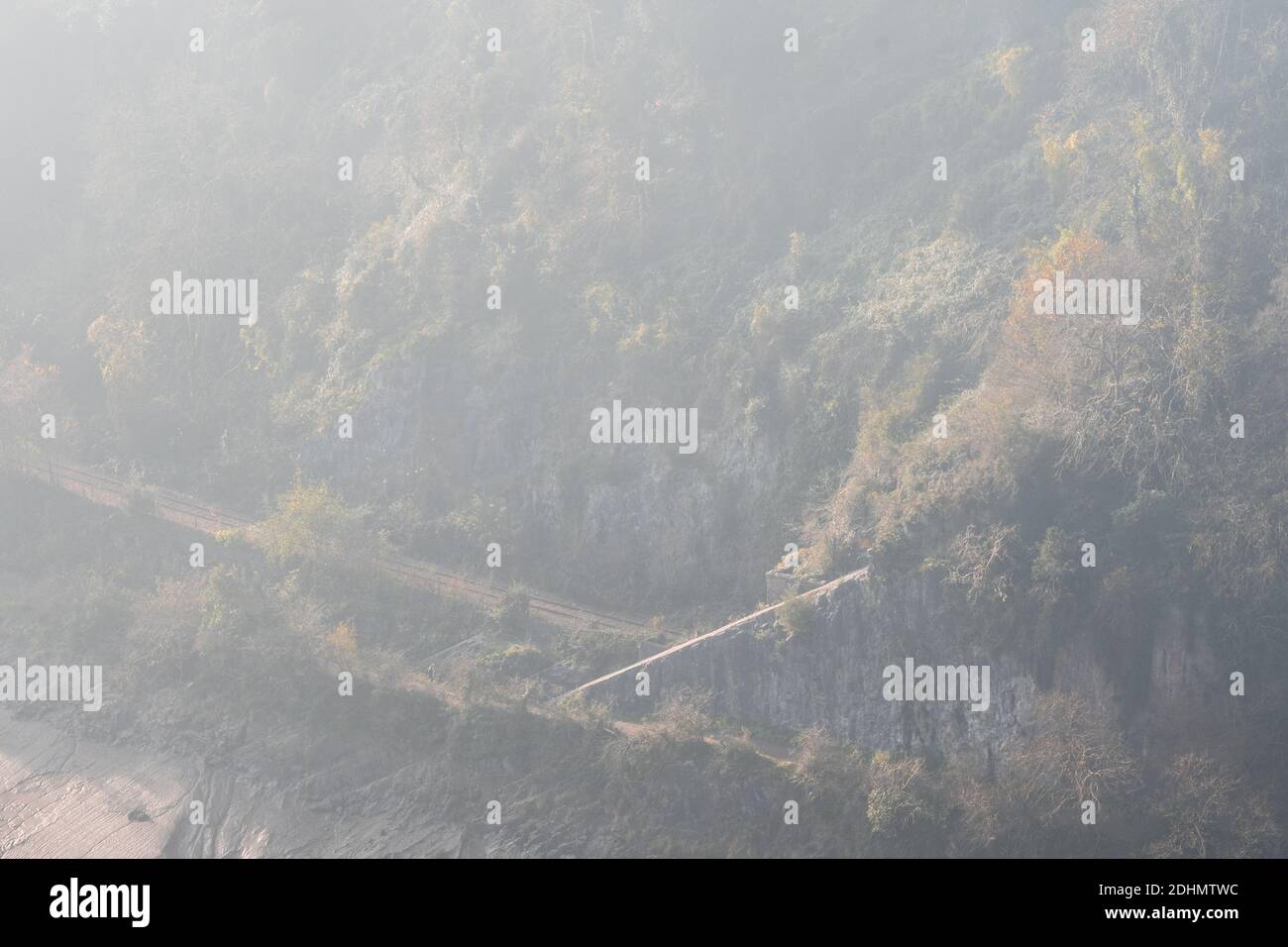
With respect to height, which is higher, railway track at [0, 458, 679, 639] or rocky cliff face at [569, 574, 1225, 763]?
railway track at [0, 458, 679, 639]

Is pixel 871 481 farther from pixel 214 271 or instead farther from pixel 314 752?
pixel 214 271

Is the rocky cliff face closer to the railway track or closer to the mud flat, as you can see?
the railway track

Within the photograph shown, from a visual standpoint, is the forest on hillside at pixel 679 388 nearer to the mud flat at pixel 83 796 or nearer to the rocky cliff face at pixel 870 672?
the rocky cliff face at pixel 870 672

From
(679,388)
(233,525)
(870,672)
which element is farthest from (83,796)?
(870,672)

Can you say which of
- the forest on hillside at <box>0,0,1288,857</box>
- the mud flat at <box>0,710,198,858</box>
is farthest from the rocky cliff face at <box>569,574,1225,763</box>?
the mud flat at <box>0,710,198,858</box>

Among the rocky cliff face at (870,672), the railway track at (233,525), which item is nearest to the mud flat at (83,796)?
the railway track at (233,525)

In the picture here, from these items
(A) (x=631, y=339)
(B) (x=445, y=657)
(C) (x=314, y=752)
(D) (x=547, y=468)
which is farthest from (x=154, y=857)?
(A) (x=631, y=339)
